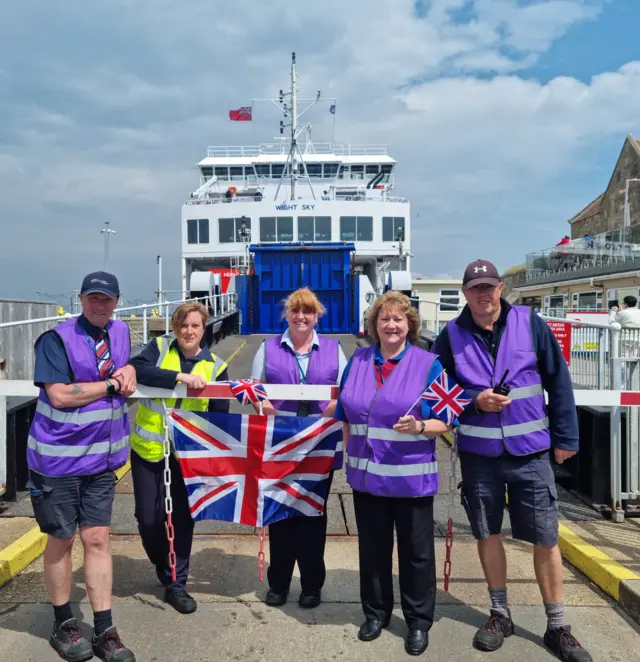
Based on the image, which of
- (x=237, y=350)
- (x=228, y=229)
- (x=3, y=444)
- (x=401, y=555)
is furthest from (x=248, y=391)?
(x=228, y=229)

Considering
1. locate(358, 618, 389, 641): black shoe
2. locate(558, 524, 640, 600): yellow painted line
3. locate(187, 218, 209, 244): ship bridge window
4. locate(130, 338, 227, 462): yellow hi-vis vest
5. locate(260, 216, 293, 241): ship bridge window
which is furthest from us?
locate(187, 218, 209, 244): ship bridge window

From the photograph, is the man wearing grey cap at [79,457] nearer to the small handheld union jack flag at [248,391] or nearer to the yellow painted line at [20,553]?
the small handheld union jack flag at [248,391]

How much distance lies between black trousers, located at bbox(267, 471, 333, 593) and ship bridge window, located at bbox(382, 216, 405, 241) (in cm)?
2171

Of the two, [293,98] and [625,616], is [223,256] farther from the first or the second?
Answer: [625,616]

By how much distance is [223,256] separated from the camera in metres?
24.6

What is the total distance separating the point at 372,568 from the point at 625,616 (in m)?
1.50

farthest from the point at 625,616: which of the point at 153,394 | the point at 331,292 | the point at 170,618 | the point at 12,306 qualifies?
the point at 331,292

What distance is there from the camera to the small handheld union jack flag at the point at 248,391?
3406 mm

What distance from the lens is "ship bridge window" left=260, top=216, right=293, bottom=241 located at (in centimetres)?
2441

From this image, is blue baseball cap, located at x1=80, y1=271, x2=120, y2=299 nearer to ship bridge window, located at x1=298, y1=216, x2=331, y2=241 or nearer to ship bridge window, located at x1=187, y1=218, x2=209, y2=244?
ship bridge window, located at x1=298, y1=216, x2=331, y2=241

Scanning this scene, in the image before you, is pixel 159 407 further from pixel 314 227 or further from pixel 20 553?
pixel 314 227

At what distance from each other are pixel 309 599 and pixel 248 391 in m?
1.27

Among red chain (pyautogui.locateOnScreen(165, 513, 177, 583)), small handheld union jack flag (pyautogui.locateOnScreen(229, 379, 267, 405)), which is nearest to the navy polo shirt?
small handheld union jack flag (pyautogui.locateOnScreen(229, 379, 267, 405))

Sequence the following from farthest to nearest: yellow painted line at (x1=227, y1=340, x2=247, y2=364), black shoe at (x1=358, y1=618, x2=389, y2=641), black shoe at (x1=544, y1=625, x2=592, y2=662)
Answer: yellow painted line at (x1=227, y1=340, x2=247, y2=364) → black shoe at (x1=358, y1=618, x2=389, y2=641) → black shoe at (x1=544, y1=625, x2=592, y2=662)
